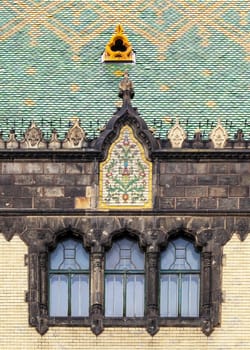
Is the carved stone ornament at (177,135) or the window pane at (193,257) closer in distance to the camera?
the carved stone ornament at (177,135)

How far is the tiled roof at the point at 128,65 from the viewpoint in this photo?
1578 inches

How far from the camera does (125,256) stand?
38.7m

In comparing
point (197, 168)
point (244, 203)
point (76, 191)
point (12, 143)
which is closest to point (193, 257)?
point (244, 203)

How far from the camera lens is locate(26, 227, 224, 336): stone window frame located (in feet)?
126

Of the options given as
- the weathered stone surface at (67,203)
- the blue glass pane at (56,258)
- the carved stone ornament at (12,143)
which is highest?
the carved stone ornament at (12,143)

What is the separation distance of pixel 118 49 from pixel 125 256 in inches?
238

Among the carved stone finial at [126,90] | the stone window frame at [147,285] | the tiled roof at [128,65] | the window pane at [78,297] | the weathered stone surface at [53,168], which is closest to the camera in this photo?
the stone window frame at [147,285]

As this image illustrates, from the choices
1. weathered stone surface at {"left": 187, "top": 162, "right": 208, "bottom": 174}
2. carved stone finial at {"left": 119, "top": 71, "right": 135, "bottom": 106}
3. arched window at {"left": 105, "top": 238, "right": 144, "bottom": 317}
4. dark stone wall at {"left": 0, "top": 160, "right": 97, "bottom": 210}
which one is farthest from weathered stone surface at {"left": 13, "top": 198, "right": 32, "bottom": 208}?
weathered stone surface at {"left": 187, "top": 162, "right": 208, "bottom": 174}

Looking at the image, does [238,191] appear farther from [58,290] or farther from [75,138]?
[58,290]

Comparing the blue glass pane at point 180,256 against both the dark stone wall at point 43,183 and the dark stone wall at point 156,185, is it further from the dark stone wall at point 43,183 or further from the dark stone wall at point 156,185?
the dark stone wall at point 43,183

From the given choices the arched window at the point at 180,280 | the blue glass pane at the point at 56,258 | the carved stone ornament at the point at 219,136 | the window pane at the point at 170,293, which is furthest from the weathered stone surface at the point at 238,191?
the blue glass pane at the point at 56,258

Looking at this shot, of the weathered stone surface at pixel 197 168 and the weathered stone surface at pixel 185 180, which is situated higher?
the weathered stone surface at pixel 197 168

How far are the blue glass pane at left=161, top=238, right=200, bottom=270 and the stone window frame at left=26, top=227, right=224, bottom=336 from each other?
12.5 inches

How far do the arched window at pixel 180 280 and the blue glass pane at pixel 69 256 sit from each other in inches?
69.9
